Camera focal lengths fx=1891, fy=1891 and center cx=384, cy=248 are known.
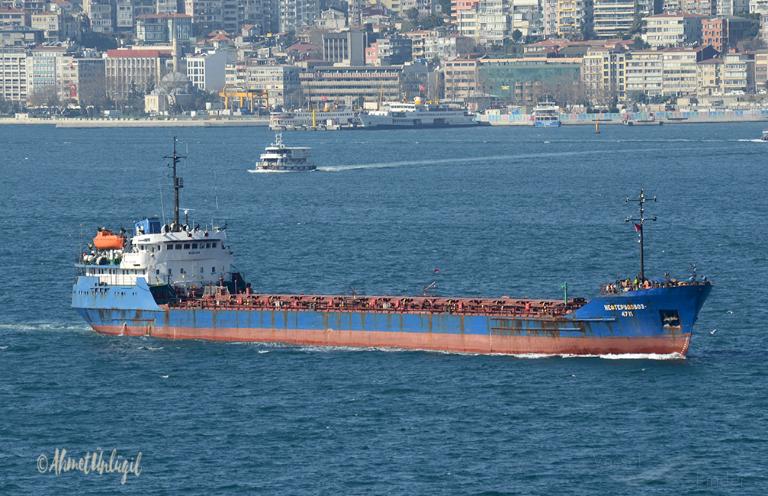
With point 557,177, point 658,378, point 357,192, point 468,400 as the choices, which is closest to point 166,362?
point 468,400

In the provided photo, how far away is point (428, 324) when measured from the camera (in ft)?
221

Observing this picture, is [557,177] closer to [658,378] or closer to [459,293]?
[459,293]

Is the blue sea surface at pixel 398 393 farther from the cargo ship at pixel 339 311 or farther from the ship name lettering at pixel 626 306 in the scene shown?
the ship name lettering at pixel 626 306

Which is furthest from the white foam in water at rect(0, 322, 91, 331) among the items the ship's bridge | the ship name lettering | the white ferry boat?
the white ferry boat

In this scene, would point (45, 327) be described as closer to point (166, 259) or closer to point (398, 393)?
point (166, 259)

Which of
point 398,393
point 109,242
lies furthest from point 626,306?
point 109,242

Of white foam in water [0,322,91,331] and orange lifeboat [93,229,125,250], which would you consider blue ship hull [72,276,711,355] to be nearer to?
orange lifeboat [93,229,125,250]

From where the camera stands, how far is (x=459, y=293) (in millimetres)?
83375

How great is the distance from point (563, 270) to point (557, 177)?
237ft

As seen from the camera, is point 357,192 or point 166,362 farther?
point 357,192

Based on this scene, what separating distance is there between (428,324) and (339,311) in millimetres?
3511

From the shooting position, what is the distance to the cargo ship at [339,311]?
6450 cm

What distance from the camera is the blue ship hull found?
2532 inches

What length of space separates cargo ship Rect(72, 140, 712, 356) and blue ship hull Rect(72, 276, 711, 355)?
0.12ft
